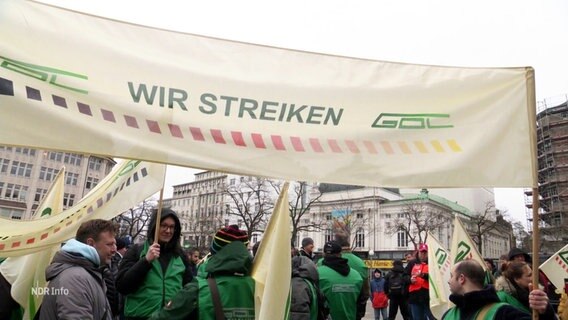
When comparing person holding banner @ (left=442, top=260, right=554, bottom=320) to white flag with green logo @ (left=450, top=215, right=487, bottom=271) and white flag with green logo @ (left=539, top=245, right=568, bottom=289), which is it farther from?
white flag with green logo @ (left=450, top=215, right=487, bottom=271)

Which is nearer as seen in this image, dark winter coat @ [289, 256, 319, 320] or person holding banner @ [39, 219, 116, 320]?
person holding banner @ [39, 219, 116, 320]

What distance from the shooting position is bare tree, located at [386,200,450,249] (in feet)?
185

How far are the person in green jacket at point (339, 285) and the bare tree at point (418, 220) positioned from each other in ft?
165

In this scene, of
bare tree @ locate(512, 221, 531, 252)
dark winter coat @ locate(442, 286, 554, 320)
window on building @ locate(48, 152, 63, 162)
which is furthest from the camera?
window on building @ locate(48, 152, 63, 162)

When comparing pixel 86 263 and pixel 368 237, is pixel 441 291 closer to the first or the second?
pixel 86 263

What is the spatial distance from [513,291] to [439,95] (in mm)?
2113

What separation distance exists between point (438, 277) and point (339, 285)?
3.80 metres

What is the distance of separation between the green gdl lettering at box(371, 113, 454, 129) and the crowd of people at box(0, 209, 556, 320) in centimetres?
105

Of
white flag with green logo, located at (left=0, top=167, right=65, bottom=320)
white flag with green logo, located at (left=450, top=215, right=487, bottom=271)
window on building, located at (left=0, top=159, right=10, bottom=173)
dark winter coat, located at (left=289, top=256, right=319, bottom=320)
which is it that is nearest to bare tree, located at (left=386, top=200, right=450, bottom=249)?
white flag with green logo, located at (left=450, top=215, right=487, bottom=271)

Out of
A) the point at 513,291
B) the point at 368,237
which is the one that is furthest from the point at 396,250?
the point at 513,291

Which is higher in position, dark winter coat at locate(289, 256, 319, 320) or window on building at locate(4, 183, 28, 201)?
window on building at locate(4, 183, 28, 201)

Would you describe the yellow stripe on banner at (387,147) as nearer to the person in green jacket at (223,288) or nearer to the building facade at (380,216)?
the person in green jacket at (223,288)

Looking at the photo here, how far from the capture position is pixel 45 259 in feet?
15.7

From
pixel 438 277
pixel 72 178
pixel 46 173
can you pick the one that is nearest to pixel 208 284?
pixel 438 277
